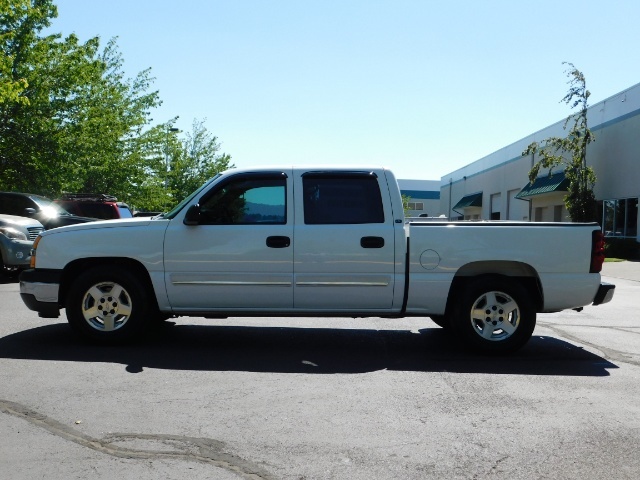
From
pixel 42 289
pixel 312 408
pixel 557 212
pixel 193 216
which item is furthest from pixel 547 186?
pixel 312 408

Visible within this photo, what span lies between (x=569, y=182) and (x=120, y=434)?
3254cm

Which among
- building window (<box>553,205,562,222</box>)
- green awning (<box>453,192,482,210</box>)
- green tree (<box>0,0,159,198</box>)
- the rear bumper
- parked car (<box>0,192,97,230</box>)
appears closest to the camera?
the rear bumper

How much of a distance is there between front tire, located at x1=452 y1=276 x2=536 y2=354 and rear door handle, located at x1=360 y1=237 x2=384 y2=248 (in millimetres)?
1035

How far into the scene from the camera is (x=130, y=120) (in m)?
34.8

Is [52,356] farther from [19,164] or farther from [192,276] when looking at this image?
[19,164]

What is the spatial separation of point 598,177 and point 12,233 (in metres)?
28.2

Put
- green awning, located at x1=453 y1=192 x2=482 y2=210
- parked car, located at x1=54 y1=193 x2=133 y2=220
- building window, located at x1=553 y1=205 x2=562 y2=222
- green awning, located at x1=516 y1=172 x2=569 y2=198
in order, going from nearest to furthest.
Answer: parked car, located at x1=54 y1=193 x2=133 y2=220, green awning, located at x1=516 y1=172 x2=569 y2=198, building window, located at x1=553 y1=205 x2=562 y2=222, green awning, located at x1=453 y1=192 x2=482 y2=210

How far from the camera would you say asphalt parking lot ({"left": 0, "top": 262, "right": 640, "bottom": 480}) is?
3916mm

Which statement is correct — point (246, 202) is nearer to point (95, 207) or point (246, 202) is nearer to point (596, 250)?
point (596, 250)

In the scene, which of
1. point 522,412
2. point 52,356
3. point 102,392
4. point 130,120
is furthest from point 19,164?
point 522,412

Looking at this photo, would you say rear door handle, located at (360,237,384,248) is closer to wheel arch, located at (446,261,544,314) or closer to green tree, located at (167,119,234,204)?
wheel arch, located at (446,261,544,314)

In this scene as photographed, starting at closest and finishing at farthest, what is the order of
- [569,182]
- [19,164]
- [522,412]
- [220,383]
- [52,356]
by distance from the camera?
[522,412] < [220,383] < [52,356] < [19,164] < [569,182]

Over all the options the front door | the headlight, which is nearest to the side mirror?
the front door

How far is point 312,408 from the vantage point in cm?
505
